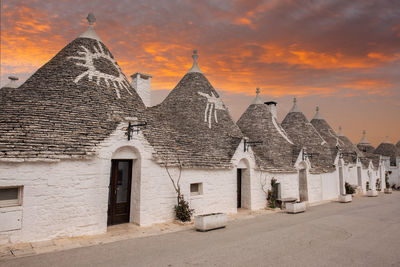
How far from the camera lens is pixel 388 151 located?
137ft

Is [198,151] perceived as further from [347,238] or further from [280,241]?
[347,238]

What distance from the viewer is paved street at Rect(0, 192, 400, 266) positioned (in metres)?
6.12

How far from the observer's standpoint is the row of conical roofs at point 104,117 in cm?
800

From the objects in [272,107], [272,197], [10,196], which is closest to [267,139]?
[272,197]

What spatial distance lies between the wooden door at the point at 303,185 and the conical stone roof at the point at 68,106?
13.2m

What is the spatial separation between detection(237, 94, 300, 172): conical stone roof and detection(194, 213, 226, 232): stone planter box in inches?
254

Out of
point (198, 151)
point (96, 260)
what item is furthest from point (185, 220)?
point (96, 260)

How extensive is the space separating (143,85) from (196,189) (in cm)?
678

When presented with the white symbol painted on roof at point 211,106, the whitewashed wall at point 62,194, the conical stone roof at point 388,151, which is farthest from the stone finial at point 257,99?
the conical stone roof at point 388,151

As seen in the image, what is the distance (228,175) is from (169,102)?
663 centimetres

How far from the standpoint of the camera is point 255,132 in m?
19.0

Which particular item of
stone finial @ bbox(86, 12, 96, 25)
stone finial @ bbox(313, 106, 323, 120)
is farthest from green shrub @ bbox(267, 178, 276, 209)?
stone finial @ bbox(313, 106, 323, 120)

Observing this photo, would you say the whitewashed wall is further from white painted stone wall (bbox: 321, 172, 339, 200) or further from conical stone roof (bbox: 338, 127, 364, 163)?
conical stone roof (bbox: 338, 127, 364, 163)

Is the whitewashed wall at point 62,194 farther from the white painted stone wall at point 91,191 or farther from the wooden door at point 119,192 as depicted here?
the wooden door at point 119,192
